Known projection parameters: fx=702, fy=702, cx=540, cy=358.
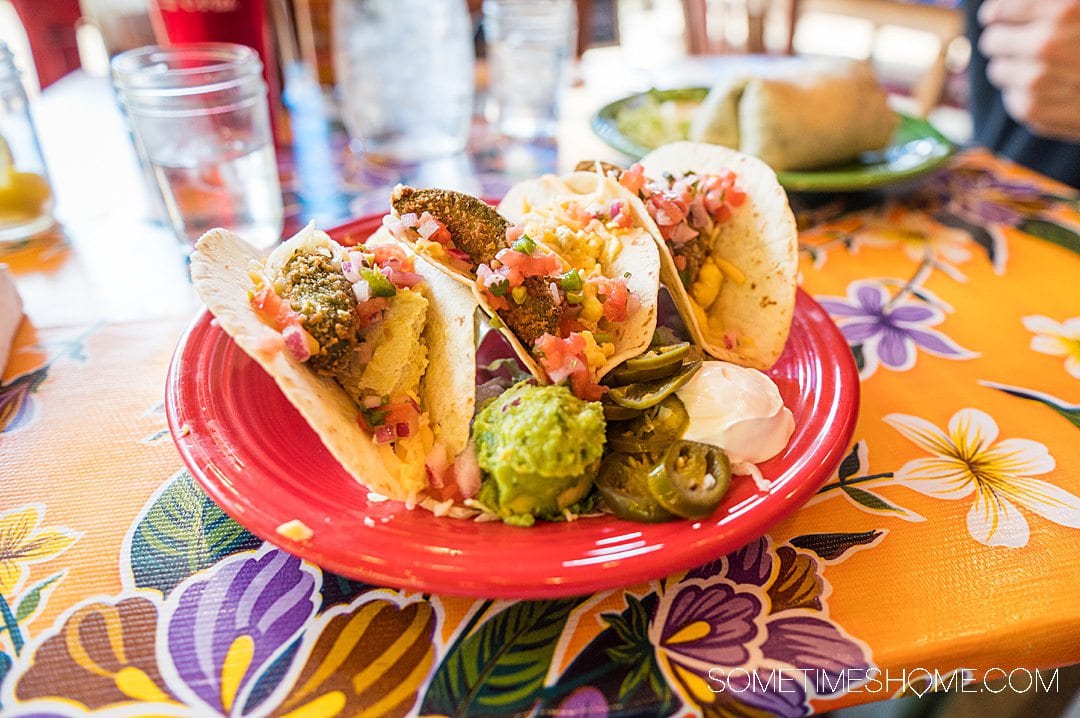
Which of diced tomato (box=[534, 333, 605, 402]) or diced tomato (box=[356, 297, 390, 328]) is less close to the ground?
diced tomato (box=[356, 297, 390, 328])

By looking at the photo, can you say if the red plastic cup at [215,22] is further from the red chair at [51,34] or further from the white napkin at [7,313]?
the red chair at [51,34]

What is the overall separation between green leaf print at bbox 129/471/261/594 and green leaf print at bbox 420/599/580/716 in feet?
1.25

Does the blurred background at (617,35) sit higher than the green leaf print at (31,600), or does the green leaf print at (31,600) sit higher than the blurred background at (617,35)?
the blurred background at (617,35)

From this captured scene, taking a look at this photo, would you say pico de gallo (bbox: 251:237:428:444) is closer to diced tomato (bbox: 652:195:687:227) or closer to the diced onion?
the diced onion

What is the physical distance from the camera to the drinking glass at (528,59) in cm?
250

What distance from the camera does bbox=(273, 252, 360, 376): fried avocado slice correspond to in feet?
3.64

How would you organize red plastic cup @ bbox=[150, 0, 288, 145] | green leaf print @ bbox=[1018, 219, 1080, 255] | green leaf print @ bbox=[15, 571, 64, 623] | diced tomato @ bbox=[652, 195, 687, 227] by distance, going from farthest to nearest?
red plastic cup @ bbox=[150, 0, 288, 145] < green leaf print @ bbox=[1018, 219, 1080, 255] < diced tomato @ bbox=[652, 195, 687, 227] < green leaf print @ bbox=[15, 571, 64, 623]

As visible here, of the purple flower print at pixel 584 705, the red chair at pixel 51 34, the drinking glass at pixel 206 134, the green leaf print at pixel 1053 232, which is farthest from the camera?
the red chair at pixel 51 34

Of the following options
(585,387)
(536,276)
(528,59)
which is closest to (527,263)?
(536,276)

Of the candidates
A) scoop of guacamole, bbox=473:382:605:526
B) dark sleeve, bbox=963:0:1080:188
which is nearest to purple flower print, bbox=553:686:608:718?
scoop of guacamole, bbox=473:382:605:526

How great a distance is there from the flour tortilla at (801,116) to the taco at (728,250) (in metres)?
0.72

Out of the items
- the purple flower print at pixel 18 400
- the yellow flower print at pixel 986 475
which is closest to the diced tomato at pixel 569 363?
the yellow flower print at pixel 986 475

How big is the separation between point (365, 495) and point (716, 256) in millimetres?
912

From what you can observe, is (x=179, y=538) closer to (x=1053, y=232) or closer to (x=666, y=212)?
(x=666, y=212)
